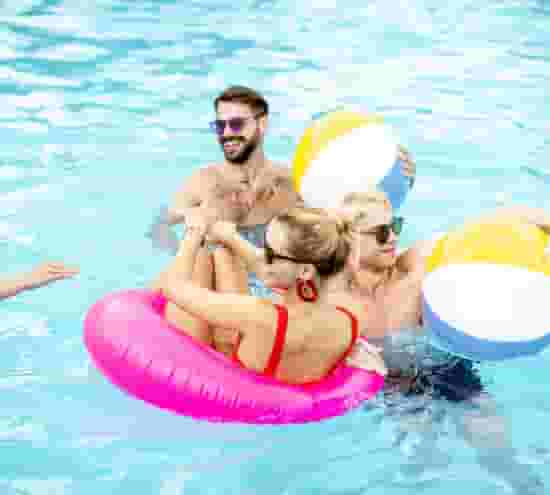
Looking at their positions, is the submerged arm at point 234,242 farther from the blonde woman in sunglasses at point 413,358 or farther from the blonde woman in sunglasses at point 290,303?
the blonde woman in sunglasses at point 413,358

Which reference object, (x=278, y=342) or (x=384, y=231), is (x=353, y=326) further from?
(x=384, y=231)

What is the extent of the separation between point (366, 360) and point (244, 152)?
1929mm

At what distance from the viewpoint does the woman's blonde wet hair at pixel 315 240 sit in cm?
338

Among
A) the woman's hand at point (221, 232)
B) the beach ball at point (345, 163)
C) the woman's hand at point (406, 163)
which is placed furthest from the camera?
the woman's hand at point (406, 163)

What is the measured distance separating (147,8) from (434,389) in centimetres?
1029

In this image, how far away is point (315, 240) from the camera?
3375 millimetres

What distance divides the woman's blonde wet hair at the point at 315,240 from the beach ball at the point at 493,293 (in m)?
0.69

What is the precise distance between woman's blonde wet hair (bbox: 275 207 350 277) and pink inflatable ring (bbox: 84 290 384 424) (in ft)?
2.08

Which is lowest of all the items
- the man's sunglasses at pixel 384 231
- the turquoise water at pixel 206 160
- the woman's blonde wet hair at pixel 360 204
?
the turquoise water at pixel 206 160

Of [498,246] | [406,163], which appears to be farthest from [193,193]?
[498,246]

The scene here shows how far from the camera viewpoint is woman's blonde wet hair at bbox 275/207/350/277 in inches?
133

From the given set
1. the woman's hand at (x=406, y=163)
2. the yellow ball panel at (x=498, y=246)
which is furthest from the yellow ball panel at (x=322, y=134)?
the yellow ball panel at (x=498, y=246)

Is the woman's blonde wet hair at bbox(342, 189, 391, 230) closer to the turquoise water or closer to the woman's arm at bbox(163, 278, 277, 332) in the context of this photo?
the woman's arm at bbox(163, 278, 277, 332)

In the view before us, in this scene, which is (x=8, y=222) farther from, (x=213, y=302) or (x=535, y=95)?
(x=535, y=95)
